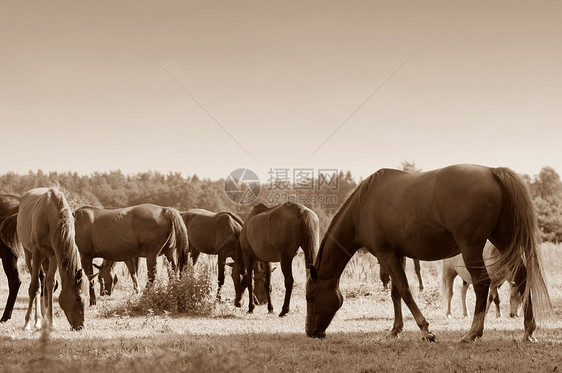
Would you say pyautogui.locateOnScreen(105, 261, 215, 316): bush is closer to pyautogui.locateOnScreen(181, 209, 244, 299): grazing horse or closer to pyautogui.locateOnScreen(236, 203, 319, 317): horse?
pyautogui.locateOnScreen(236, 203, 319, 317): horse

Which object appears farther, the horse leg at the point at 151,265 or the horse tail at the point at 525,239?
the horse leg at the point at 151,265

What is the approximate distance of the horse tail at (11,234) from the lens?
443 inches

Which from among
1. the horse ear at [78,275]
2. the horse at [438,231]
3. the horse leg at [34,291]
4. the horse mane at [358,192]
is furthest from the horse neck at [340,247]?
the horse leg at [34,291]

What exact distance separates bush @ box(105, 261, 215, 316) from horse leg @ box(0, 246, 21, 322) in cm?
197

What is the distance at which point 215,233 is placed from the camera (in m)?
18.1

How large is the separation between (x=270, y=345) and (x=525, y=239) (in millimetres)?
3744

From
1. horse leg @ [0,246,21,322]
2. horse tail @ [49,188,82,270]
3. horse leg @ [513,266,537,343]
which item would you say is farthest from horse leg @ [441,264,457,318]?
horse leg @ [0,246,21,322]

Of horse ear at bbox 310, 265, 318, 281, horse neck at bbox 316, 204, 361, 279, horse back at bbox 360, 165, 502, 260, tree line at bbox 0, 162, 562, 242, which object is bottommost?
tree line at bbox 0, 162, 562, 242

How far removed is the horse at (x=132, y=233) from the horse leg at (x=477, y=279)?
27.7ft

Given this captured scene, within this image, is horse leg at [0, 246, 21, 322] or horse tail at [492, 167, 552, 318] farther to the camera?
horse leg at [0, 246, 21, 322]

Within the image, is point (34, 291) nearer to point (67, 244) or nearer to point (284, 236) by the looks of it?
point (67, 244)

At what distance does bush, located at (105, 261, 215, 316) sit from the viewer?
1209 centimetres

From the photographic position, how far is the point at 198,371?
10.4 feet

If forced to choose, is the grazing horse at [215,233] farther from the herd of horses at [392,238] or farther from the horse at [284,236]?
the herd of horses at [392,238]
